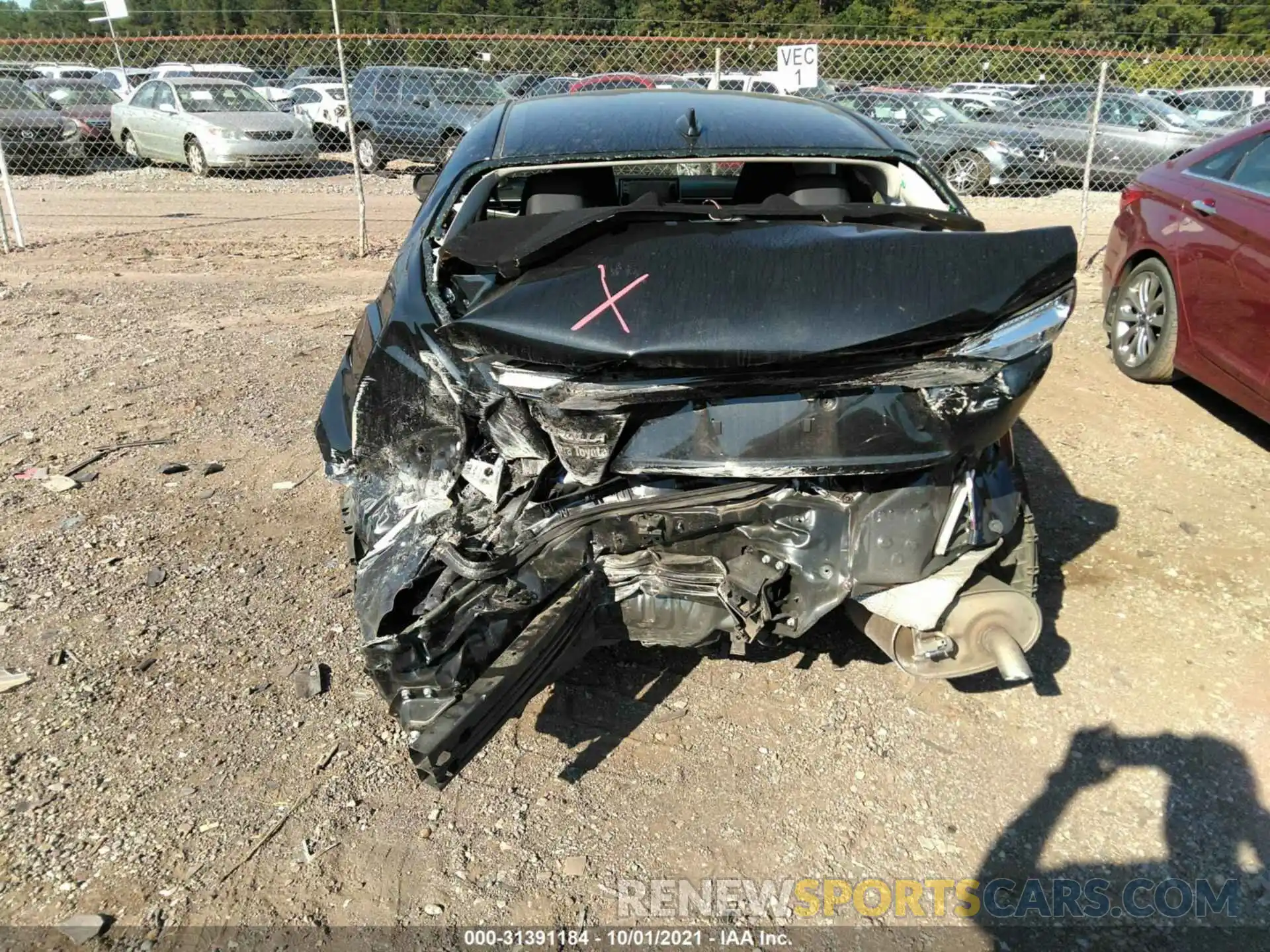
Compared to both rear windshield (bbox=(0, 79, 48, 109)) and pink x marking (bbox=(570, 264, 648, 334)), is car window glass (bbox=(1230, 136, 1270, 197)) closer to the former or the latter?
pink x marking (bbox=(570, 264, 648, 334))

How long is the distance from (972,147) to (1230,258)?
941 cm

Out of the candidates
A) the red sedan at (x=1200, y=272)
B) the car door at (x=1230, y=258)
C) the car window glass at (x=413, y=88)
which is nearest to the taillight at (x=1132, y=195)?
the red sedan at (x=1200, y=272)

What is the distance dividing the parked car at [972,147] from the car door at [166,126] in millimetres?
9872

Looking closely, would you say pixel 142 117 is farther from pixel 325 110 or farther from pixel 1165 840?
pixel 1165 840

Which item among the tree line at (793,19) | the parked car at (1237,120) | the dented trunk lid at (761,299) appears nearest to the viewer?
the dented trunk lid at (761,299)

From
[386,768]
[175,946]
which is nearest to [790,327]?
[386,768]

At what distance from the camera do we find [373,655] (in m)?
2.30

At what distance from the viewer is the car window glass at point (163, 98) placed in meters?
13.7

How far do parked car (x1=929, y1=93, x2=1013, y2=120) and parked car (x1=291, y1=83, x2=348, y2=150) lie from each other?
33.0 ft

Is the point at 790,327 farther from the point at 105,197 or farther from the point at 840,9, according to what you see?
the point at 840,9

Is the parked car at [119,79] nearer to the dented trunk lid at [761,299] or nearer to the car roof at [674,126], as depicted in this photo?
the car roof at [674,126]

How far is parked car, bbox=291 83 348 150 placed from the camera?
16.3 meters

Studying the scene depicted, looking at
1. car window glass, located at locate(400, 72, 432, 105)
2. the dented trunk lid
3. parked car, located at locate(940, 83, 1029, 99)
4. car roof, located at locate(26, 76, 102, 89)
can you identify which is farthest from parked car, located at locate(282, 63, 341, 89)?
the dented trunk lid

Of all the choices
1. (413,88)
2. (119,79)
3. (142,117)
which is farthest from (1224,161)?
(119,79)
